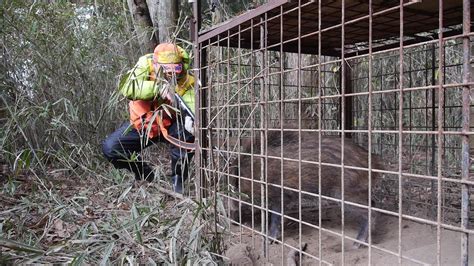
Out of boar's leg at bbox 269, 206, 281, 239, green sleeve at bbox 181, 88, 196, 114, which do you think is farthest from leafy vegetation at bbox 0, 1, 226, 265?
boar's leg at bbox 269, 206, 281, 239

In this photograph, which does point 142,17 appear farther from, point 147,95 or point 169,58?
point 169,58

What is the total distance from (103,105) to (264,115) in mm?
2726

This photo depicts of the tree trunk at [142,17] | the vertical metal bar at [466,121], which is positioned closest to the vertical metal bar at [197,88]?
the vertical metal bar at [466,121]

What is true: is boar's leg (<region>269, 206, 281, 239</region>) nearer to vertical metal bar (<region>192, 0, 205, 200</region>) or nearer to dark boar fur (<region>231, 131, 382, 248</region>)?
dark boar fur (<region>231, 131, 382, 248</region>)

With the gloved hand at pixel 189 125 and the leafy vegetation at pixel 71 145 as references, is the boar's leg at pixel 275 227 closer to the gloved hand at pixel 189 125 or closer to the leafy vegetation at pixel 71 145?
the leafy vegetation at pixel 71 145

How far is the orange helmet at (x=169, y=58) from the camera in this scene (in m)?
2.92

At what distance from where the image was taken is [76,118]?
13.4 feet

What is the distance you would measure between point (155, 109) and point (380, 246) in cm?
187

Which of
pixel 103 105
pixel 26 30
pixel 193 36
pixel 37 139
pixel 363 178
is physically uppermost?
pixel 26 30

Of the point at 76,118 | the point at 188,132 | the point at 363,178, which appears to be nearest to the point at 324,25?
the point at 363,178

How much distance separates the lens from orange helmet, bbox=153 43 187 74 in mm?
2917

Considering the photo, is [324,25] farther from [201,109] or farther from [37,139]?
[37,139]

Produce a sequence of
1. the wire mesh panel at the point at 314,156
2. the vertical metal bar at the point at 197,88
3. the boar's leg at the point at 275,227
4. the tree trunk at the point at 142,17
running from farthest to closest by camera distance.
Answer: the tree trunk at the point at 142,17
the boar's leg at the point at 275,227
the vertical metal bar at the point at 197,88
the wire mesh panel at the point at 314,156

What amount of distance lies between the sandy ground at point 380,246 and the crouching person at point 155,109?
86 centimetres
